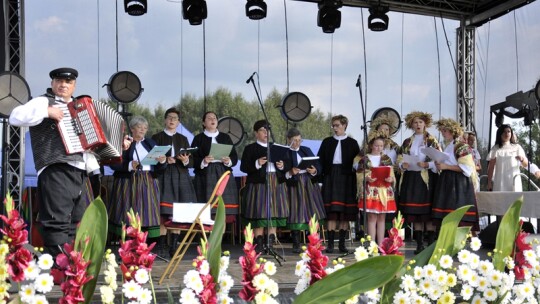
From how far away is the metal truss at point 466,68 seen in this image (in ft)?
27.2

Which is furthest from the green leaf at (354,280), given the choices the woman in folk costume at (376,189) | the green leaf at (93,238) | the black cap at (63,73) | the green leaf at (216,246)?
the woman in folk costume at (376,189)

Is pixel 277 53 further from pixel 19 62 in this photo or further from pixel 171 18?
pixel 19 62

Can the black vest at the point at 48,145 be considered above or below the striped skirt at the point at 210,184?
above

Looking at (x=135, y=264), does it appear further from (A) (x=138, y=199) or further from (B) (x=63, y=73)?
(A) (x=138, y=199)

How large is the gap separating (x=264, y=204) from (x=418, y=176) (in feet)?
Result: 4.46

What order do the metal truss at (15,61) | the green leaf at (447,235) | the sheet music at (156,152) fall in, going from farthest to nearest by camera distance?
the metal truss at (15,61) → the sheet music at (156,152) → the green leaf at (447,235)

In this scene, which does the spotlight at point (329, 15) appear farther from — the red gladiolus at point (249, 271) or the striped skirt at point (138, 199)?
the red gladiolus at point (249, 271)

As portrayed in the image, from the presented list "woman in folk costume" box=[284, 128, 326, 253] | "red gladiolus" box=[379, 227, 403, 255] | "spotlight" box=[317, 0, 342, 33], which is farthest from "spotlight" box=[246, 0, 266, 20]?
"red gladiolus" box=[379, 227, 403, 255]

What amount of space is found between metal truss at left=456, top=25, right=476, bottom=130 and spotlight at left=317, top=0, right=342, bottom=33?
167 cm

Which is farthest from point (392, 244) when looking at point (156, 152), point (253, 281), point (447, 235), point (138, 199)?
point (138, 199)

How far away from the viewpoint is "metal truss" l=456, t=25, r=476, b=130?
8.30 metres

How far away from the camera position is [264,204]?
5.67 m

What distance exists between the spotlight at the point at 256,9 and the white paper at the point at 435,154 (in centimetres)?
292

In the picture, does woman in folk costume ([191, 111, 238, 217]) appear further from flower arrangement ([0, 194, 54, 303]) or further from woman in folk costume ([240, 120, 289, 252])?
flower arrangement ([0, 194, 54, 303])
